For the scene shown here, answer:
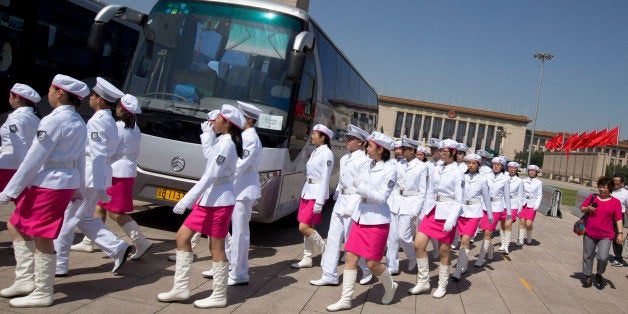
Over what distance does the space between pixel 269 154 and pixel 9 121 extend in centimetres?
322

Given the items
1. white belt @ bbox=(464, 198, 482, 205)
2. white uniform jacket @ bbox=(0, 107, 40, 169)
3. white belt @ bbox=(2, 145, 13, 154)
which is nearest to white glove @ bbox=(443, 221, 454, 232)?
white belt @ bbox=(464, 198, 482, 205)

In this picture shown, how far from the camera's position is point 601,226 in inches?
340

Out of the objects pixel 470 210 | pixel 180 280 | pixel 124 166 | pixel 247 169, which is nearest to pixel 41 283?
pixel 180 280

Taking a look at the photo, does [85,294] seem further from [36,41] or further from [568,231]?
[568,231]

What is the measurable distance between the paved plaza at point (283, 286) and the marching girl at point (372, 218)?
0.39 m

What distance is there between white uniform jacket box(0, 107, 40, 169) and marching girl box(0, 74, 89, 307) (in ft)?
3.96

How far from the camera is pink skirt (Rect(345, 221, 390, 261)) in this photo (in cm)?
536

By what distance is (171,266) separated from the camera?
6.14 m

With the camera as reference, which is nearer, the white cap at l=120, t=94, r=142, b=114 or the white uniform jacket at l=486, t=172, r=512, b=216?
the white cap at l=120, t=94, r=142, b=114

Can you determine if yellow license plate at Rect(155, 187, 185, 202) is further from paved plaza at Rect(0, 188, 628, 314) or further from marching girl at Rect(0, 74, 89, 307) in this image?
marching girl at Rect(0, 74, 89, 307)

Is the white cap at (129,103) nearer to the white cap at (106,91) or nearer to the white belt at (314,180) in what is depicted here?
the white cap at (106,91)

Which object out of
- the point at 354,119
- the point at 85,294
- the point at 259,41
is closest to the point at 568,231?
the point at 354,119

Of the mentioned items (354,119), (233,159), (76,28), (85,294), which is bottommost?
(85,294)

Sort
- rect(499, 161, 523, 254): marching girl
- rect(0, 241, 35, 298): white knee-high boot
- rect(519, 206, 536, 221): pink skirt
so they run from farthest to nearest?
1. rect(519, 206, 536, 221): pink skirt
2. rect(499, 161, 523, 254): marching girl
3. rect(0, 241, 35, 298): white knee-high boot
